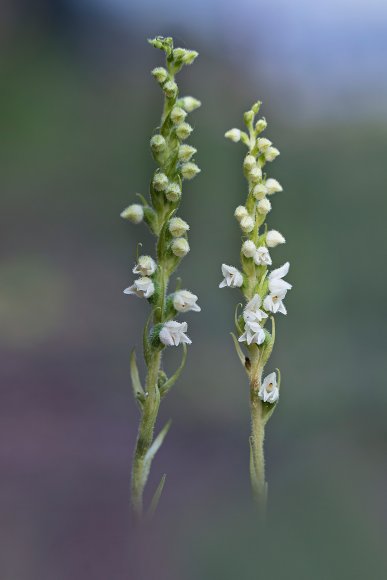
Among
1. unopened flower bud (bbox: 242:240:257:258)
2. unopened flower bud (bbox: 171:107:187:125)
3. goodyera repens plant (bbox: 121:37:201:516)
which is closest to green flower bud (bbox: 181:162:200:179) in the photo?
goodyera repens plant (bbox: 121:37:201:516)

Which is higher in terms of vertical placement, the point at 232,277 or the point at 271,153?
the point at 271,153

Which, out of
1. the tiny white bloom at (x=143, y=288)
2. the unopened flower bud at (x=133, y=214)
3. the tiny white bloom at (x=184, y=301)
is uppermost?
the unopened flower bud at (x=133, y=214)

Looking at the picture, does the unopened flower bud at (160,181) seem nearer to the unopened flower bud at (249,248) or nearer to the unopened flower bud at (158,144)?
the unopened flower bud at (158,144)

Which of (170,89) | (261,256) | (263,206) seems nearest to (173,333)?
(261,256)

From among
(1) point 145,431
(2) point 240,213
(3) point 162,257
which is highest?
(2) point 240,213

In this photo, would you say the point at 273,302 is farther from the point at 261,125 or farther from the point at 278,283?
the point at 261,125

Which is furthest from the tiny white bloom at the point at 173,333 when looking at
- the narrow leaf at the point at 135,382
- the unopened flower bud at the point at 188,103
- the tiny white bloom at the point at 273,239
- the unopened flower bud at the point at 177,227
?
the unopened flower bud at the point at 188,103

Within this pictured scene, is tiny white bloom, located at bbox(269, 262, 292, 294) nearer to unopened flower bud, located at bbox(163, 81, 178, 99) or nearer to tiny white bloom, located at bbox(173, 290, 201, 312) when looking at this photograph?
tiny white bloom, located at bbox(173, 290, 201, 312)
